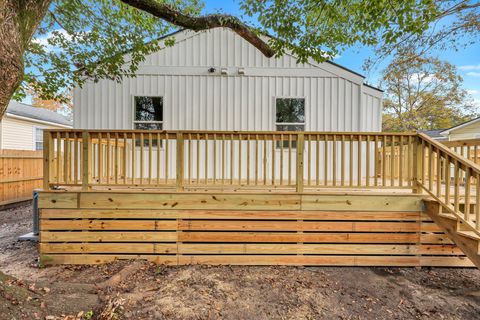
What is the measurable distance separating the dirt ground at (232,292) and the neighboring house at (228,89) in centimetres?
342

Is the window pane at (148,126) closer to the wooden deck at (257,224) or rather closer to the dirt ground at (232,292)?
the wooden deck at (257,224)

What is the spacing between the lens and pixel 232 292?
290 centimetres

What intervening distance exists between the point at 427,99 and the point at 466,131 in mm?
9297

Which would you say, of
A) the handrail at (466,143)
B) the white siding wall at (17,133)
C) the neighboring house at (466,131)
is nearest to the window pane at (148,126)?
the handrail at (466,143)

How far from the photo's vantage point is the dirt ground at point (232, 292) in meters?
2.46

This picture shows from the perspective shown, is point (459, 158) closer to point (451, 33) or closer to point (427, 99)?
point (451, 33)

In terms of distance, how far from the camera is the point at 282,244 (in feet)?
11.7

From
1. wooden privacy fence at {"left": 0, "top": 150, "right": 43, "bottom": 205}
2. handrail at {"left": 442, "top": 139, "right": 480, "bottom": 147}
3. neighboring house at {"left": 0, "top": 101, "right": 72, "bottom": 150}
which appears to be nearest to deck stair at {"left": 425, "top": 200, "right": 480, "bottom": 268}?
handrail at {"left": 442, "top": 139, "right": 480, "bottom": 147}

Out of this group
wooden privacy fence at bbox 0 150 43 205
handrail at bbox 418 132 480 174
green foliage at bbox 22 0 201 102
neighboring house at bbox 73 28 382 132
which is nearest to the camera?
handrail at bbox 418 132 480 174

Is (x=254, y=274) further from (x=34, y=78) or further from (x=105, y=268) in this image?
(x=34, y=78)

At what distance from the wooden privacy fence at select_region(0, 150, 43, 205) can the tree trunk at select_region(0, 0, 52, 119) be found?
21.0ft

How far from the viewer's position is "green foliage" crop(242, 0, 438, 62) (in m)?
4.09

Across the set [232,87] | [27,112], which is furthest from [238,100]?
[27,112]

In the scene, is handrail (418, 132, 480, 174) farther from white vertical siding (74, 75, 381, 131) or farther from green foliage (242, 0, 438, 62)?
A: white vertical siding (74, 75, 381, 131)
